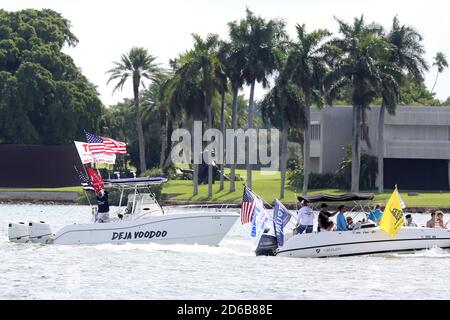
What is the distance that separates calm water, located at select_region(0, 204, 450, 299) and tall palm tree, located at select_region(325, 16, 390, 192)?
54.2 meters

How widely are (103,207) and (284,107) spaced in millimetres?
54832

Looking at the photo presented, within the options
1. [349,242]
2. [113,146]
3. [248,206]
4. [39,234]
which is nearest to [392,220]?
[349,242]

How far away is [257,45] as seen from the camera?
106 m

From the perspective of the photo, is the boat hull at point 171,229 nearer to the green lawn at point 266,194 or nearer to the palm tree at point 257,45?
the green lawn at point 266,194

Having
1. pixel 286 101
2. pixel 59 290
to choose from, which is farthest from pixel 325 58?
pixel 59 290

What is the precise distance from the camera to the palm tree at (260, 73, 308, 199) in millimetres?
101375

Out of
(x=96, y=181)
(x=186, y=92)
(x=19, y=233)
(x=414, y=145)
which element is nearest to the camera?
(x=96, y=181)

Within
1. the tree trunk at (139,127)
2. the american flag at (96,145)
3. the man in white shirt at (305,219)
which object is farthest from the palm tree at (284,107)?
the man in white shirt at (305,219)

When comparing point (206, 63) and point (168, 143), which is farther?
point (168, 143)

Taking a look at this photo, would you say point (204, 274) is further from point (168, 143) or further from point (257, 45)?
point (168, 143)

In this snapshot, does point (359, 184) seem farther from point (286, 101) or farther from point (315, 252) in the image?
point (315, 252)

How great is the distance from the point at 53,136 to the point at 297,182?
2265 cm

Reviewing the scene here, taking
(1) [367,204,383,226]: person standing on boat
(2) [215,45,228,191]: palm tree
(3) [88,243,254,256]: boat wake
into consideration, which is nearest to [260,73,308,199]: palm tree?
(2) [215,45,228,191]: palm tree

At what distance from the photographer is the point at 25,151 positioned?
115125mm
